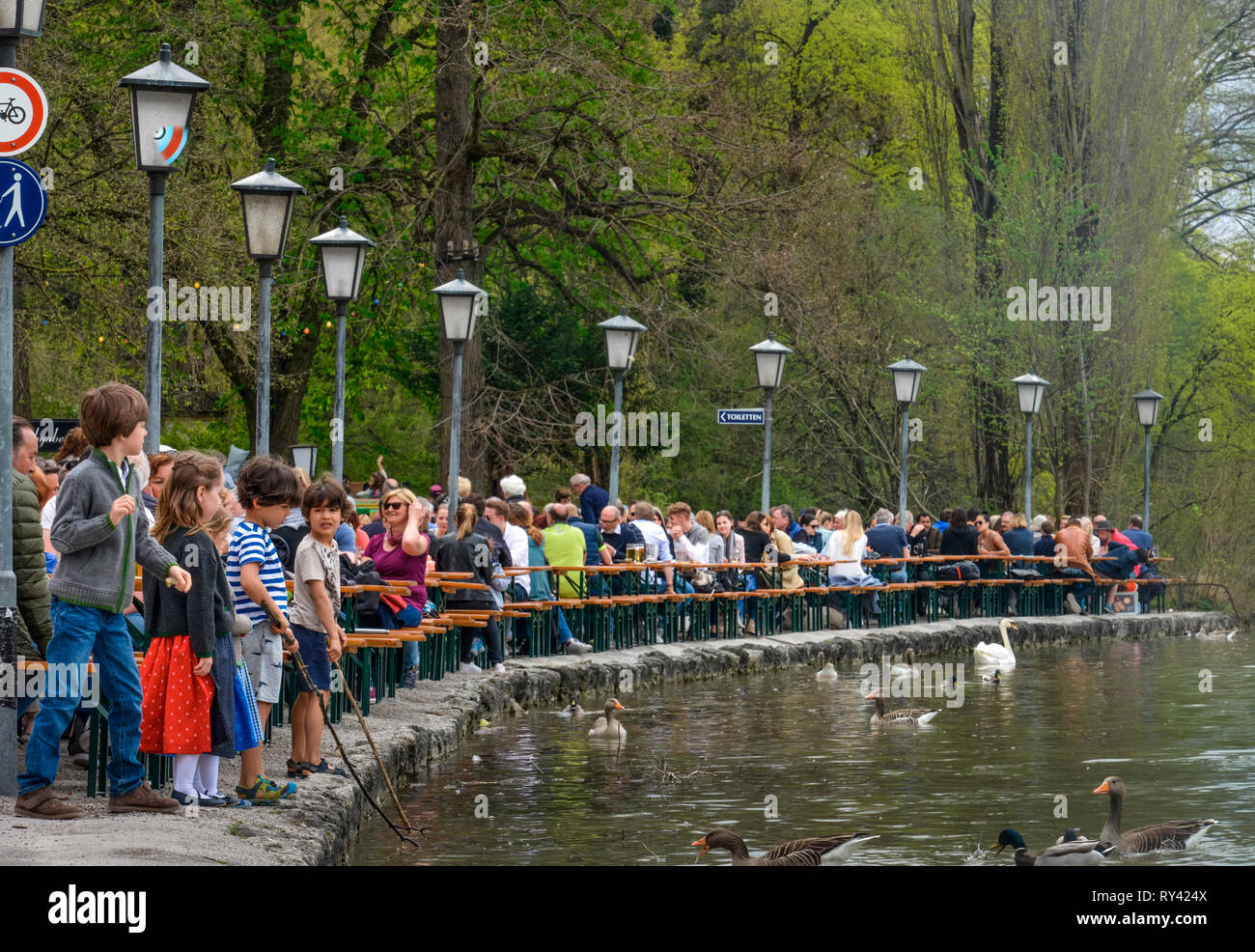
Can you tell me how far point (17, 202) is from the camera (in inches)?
358

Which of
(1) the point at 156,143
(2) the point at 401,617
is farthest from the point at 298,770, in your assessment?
(1) the point at 156,143

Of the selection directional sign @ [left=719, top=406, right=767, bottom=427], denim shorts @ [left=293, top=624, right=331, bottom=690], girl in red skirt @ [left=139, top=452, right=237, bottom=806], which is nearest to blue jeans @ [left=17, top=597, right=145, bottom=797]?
girl in red skirt @ [left=139, top=452, right=237, bottom=806]

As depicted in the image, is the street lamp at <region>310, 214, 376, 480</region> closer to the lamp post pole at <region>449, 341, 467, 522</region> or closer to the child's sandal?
the lamp post pole at <region>449, 341, 467, 522</region>

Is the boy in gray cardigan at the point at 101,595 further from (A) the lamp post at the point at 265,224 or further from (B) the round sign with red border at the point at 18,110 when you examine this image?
(A) the lamp post at the point at 265,224

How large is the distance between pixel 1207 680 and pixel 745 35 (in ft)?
82.7

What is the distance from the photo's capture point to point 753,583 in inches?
938

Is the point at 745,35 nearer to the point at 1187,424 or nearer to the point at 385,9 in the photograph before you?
the point at 1187,424

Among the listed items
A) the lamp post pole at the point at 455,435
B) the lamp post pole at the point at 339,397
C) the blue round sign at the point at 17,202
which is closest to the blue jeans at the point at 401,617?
the lamp post pole at the point at 339,397

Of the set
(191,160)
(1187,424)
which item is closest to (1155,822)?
(191,160)

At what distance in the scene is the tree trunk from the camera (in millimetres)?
24500

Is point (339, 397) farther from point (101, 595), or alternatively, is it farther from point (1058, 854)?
point (1058, 854)

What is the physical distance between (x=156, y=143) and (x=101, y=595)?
5.09m

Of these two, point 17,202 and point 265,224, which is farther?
point 265,224
